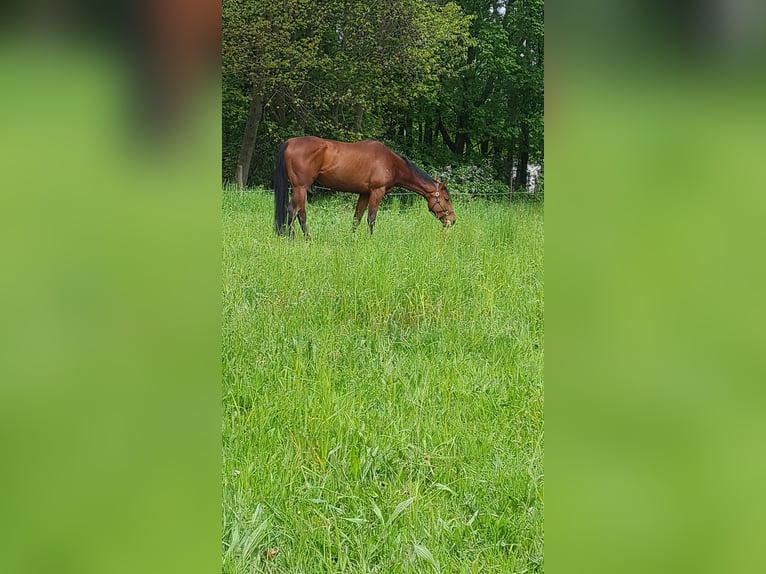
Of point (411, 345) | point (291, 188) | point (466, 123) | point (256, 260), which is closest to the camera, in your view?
point (411, 345)

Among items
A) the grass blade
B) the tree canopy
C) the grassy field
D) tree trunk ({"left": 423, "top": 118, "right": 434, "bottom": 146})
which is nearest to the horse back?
the grassy field

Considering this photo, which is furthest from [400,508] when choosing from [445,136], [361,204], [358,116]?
[445,136]

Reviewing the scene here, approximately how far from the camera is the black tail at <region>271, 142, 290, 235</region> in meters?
5.86

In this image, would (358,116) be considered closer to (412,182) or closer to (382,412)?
(412,182)

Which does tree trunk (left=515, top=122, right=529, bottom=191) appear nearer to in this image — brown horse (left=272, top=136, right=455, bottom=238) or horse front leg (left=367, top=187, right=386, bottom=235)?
brown horse (left=272, top=136, right=455, bottom=238)

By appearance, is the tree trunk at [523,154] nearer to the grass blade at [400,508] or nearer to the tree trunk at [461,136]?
the tree trunk at [461,136]

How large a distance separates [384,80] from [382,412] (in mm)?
13615

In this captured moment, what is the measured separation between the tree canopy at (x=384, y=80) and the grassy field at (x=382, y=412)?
821 centimetres

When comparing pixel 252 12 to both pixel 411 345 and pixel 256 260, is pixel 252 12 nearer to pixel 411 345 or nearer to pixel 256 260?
pixel 256 260

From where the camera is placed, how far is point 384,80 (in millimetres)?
14477
